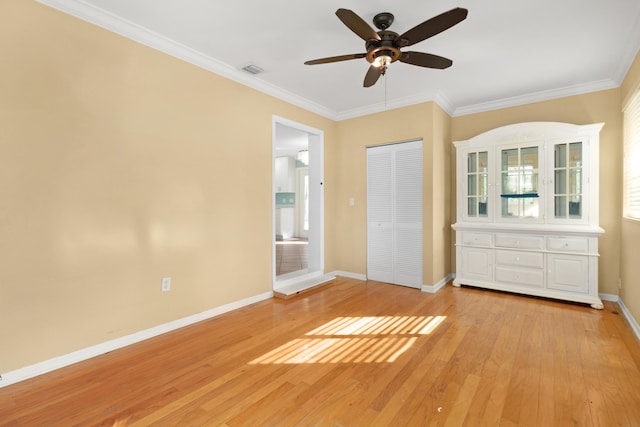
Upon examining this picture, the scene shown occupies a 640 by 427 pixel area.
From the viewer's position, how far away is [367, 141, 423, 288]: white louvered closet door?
166 inches

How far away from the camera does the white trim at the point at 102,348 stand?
2037 mm

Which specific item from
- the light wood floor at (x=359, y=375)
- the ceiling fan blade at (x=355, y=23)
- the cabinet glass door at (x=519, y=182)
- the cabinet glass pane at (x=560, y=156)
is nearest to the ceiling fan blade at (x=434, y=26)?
the ceiling fan blade at (x=355, y=23)

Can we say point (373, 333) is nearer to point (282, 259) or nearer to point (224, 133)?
point (224, 133)

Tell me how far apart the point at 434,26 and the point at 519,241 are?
3.03 metres

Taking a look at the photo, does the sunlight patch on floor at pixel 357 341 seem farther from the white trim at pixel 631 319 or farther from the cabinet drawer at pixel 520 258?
the white trim at pixel 631 319

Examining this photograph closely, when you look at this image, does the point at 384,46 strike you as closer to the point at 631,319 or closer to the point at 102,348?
the point at 102,348

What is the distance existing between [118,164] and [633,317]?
484 cm

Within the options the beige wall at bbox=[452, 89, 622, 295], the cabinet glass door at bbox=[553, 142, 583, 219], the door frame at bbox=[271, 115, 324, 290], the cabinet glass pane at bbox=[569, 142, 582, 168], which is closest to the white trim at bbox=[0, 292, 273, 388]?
the door frame at bbox=[271, 115, 324, 290]

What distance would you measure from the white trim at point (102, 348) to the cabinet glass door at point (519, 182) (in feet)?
12.2

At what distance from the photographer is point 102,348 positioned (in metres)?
2.40

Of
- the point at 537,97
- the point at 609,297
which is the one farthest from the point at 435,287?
the point at 537,97

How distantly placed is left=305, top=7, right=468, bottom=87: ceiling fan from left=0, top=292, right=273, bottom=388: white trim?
8.68 ft

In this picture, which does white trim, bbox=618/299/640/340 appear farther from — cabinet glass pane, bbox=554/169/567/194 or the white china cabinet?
cabinet glass pane, bbox=554/169/567/194

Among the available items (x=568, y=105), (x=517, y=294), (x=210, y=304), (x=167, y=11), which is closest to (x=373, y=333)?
(x=210, y=304)
